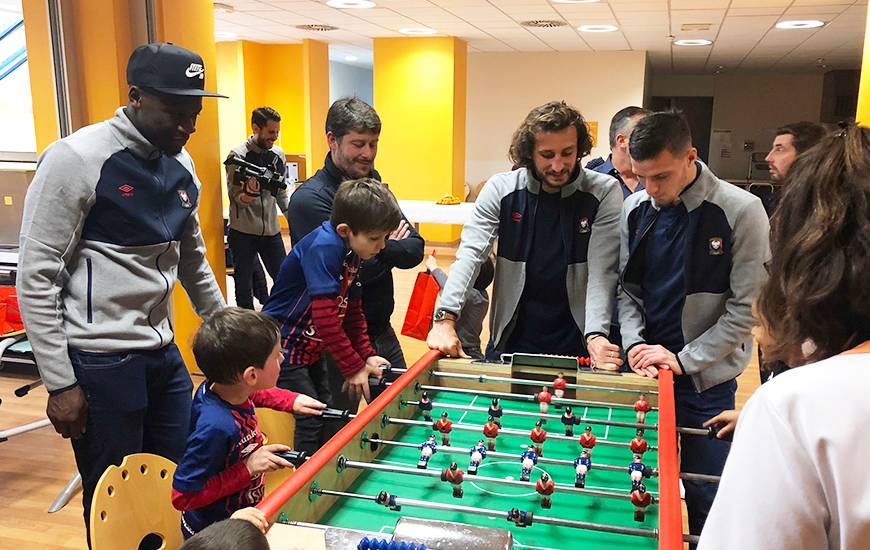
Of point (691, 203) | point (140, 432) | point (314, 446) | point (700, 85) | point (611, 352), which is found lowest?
point (314, 446)

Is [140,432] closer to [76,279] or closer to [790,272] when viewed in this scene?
[76,279]

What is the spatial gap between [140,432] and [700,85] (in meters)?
16.8

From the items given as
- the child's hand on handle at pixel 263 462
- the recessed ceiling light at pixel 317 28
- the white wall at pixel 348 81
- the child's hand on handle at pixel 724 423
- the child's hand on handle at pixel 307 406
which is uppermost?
the recessed ceiling light at pixel 317 28

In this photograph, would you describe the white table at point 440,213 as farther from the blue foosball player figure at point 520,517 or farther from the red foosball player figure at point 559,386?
the blue foosball player figure at point 520,517

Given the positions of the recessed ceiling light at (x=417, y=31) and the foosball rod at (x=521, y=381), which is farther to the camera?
the recessed ceiling light at (x=417, y=31)

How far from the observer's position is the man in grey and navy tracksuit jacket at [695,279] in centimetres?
227

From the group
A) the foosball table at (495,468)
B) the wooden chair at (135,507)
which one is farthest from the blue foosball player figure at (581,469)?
the wooden chair at (135,507)

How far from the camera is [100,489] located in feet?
5.20

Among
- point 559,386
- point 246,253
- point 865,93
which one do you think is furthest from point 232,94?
point 559,386

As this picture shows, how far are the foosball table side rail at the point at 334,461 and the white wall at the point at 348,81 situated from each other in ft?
43.0

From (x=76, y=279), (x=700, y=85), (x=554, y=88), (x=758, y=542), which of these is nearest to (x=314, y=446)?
(x=76, y=279)

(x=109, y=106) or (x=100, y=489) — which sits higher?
(x=109, y=106)

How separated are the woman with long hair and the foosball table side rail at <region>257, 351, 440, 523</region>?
840 millimetres

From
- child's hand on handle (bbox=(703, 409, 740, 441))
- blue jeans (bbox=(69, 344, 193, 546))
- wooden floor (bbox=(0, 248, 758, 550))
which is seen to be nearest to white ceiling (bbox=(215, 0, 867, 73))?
wooden floor (bbox=(0, 248, 758, 550))
